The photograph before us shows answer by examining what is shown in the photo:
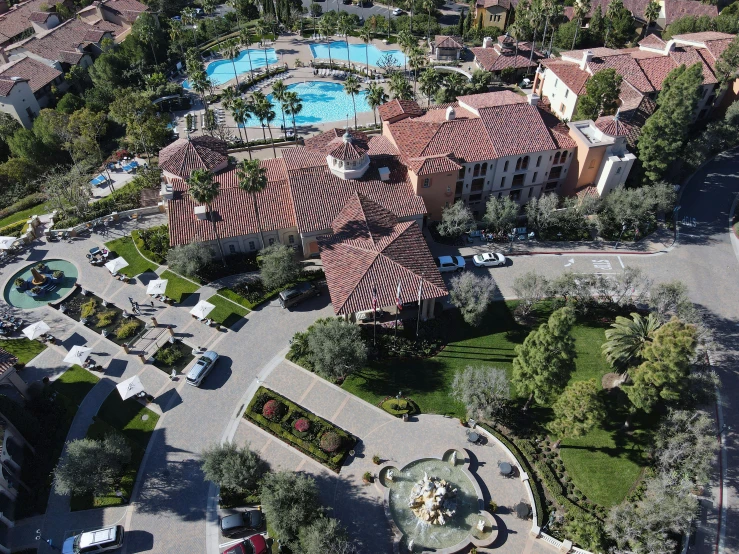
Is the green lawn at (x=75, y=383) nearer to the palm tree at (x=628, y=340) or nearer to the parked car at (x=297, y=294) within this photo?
the parked car at (x=297, y=294)

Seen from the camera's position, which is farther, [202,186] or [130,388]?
[202,186]

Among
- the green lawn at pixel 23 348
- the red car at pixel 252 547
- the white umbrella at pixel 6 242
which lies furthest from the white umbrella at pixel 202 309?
the white umbrella at pixel 6 242

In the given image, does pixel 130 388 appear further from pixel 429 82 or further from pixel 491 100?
pixel 429 82

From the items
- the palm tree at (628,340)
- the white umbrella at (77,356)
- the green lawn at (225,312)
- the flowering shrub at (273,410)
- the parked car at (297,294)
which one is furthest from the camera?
the parked car at (297,294)

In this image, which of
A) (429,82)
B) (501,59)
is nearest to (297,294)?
(429,82)

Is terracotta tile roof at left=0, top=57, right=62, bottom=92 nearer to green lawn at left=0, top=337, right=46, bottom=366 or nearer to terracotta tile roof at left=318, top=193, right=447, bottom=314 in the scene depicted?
green lawn at left=0, top=337, right=46, bottom=366

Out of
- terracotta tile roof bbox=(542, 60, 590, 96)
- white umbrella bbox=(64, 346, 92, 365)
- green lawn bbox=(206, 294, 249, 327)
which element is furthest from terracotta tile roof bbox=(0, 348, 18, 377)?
terracotta tile roof bbox=(542, 60, 590, 96)

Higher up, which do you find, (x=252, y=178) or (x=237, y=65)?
(x=252, y=178)
